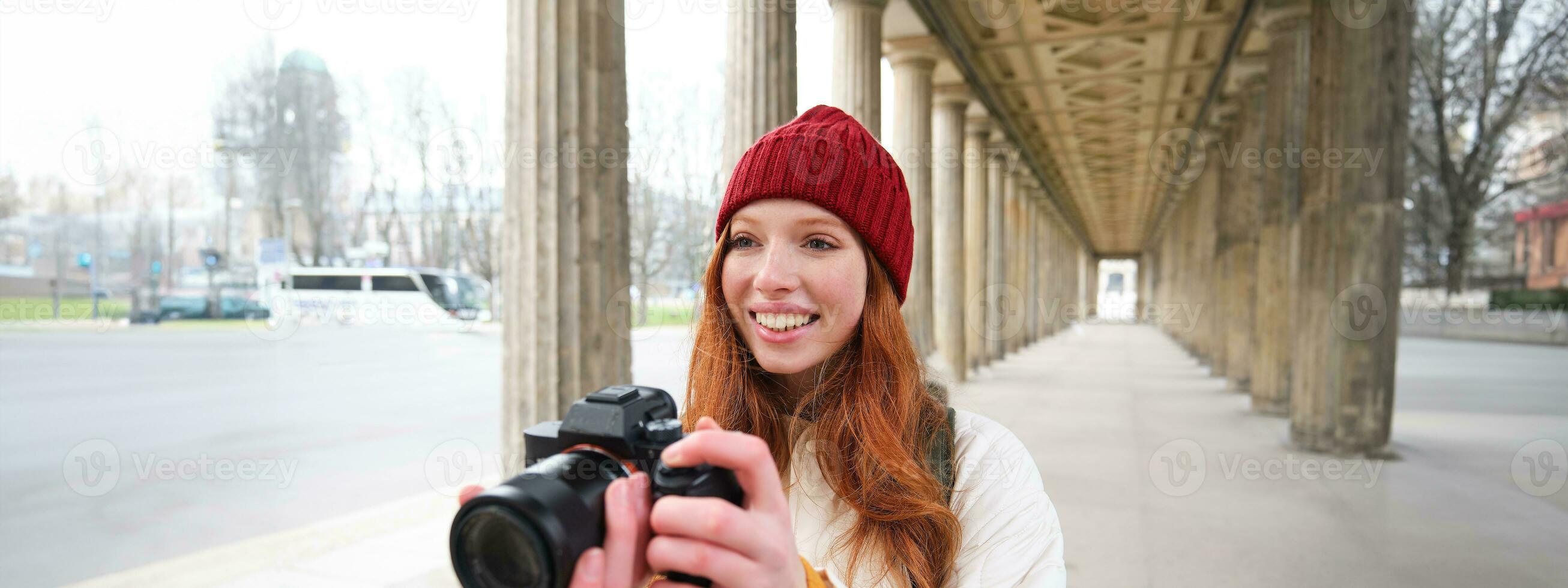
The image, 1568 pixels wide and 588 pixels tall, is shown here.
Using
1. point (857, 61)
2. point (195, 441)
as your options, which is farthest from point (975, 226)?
point (195, 441)

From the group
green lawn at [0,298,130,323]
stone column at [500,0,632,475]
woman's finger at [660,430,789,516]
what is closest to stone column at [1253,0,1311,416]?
stone column at [500,0,632,475]

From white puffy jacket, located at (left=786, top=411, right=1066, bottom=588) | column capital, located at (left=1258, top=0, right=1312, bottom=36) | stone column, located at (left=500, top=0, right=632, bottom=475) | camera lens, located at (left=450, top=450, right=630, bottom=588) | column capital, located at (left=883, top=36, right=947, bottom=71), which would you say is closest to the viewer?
camera lens, located at (left=450, top=450, right=630, bottom=588)

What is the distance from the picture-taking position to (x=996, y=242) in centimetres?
1661

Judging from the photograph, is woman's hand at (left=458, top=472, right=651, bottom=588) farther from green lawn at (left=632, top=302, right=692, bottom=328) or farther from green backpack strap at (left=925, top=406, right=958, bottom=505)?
green lawn at (left=632, top=302, right=692, bottom=328)

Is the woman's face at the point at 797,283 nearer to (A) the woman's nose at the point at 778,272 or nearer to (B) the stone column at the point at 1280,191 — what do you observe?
(A) the woman's nose at the point at 778,272

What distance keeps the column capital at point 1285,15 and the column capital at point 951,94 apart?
4358 millimetres

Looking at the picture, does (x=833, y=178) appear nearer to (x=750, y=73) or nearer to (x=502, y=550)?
(x=502, y=550)

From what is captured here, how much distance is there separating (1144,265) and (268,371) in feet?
169

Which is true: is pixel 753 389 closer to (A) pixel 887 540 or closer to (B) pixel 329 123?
(A) pixel 887 540

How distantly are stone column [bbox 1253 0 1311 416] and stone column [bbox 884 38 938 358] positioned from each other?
3684mm

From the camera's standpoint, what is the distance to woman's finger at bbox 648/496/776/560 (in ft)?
2.30

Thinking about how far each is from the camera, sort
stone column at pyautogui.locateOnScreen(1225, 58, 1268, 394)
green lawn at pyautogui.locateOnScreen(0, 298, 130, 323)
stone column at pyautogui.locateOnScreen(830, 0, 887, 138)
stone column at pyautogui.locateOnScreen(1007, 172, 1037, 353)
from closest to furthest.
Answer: green lawn at pyautogui.locateOnScreen(0, 298, 130, 323)
stone column at pyautogui.locateOnScreen(830, 0, 887, 138)
stone column at pyautogui.locateOnScreen(1225, 58, 1268, 394)
stone column at pyautogui.locateOnScreen(1007, 172, 1037, 353)

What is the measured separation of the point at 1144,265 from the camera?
51375mm

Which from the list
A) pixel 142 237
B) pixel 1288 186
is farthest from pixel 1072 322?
pixel 142 237
